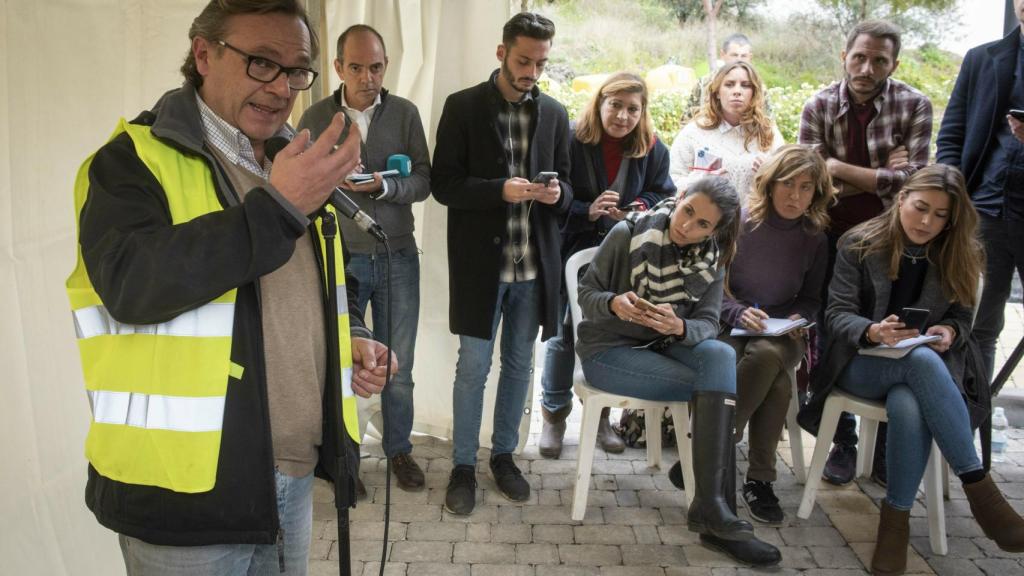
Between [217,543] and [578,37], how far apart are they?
315 inches

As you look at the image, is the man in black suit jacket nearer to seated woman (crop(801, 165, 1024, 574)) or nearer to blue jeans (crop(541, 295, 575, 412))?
seated woman (crop(801, 165, 1024, 574))

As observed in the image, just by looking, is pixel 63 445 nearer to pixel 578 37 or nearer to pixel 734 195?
pixel 734 195

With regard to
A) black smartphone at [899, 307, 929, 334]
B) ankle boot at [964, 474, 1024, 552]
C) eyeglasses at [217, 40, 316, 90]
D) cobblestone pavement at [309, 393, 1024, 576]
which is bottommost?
cobblestone pavement at [309, 393, 1024, 576]

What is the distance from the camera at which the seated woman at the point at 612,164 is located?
386cm

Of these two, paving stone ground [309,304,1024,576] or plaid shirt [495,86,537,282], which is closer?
paving stone ground [309,304,1024,576]

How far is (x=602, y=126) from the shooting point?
13.0ft

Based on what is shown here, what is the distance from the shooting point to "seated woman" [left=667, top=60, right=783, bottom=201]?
4.15m

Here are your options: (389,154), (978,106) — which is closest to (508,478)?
(389,154)

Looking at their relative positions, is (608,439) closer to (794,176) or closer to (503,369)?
(503,369)

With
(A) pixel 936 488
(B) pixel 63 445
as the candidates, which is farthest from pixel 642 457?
(B) pixel 63 445

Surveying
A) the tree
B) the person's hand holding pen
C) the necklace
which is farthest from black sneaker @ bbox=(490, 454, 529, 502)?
the tree

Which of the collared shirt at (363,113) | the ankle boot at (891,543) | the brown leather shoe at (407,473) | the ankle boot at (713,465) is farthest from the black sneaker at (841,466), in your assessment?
the collared shirt at (363,113)

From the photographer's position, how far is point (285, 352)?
1.63 metres

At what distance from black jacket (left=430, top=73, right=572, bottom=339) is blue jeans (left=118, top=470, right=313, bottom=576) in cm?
180
